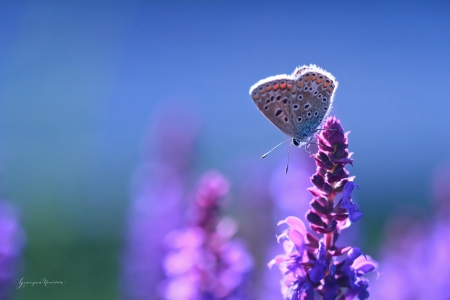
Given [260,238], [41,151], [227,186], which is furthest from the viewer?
[41,151]

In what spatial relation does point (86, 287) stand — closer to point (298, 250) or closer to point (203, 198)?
point (203, 198)

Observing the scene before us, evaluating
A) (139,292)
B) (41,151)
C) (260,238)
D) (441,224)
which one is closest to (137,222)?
(139,292)

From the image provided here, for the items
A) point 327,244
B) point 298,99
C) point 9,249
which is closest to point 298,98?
point 298,99

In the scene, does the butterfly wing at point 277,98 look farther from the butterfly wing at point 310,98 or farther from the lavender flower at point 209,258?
the lavender flower at point 209,258

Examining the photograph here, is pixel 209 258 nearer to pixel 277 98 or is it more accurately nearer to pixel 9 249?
pixel 277 98

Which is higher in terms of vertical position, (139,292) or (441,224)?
(139,292)

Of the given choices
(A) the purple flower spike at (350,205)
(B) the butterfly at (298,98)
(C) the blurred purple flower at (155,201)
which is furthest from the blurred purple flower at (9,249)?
(A) the purple flower spike at (350,205)

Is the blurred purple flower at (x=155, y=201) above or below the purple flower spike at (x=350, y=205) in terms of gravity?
above
